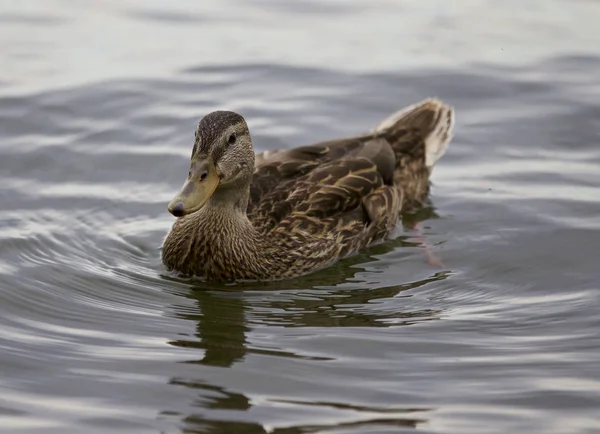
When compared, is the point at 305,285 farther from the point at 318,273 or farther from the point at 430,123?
the point at 430,123

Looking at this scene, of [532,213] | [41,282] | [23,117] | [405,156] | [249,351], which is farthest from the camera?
[23,117]

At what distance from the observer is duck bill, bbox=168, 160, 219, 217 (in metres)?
9.16

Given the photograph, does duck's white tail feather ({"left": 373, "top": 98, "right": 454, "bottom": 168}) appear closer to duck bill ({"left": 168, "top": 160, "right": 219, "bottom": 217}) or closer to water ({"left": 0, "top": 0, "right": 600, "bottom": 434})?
water ({"left": 0, "top": 0, "right": 600, "bottom": 434})

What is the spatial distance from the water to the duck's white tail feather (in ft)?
1.05

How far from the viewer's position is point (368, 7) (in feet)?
54.8

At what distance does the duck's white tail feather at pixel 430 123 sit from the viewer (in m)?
12.6

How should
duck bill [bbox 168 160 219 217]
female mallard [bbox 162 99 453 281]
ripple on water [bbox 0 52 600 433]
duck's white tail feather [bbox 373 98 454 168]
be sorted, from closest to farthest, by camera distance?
ripple on water [bbox 0 52 600 433] < duck bill [bbox 168 160 219 217] < female mallard [bbox 162 99 453 281] < duck's white tail feather [bbox 373 98 454 168]

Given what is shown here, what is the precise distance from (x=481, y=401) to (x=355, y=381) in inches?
32.8

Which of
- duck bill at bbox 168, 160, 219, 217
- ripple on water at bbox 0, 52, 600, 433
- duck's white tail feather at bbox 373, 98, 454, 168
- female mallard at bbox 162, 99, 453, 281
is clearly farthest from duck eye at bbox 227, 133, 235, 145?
duck's white tail feather at bbox 373, 98, 454, 168

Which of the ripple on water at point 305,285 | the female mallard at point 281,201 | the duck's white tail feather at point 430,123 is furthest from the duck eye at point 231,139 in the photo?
the duck's white tail feather at point 430,123

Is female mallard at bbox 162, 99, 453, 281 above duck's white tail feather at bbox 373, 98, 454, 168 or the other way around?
the other way around

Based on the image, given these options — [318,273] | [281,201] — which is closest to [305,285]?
[318,273]

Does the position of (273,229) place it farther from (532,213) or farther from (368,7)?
(368,7)

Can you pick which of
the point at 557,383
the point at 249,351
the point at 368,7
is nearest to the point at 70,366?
the point at 249,351
